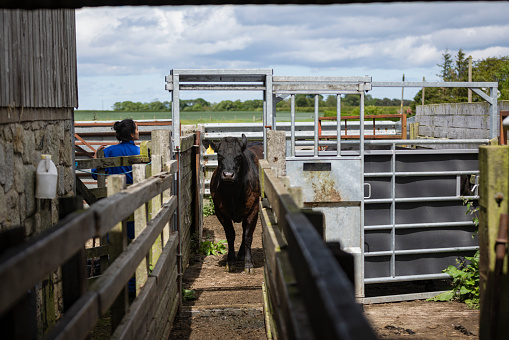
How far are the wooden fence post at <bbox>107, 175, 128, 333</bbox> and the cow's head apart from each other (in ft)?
17.4

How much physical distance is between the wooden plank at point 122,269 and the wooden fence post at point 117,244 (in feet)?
0.23

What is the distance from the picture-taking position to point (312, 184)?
7.44 metres

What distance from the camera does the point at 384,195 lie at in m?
7.53

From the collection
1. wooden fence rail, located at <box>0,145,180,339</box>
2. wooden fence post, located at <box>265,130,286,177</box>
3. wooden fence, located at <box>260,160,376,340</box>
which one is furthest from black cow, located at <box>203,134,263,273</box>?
wooden fence, located at <box>260,160,376,340</box>

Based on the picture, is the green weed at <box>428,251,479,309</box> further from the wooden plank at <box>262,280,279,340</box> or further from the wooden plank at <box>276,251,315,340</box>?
the wooden plank at <box>276,251,315,340</box>

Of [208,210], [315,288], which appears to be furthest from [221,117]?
[315,288]

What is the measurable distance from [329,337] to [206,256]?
Answer: 28.3ft

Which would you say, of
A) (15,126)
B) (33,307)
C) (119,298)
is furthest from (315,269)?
(15,126)

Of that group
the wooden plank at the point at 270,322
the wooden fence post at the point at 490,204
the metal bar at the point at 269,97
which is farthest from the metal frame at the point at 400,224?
the wooden fence post at the point at 490,204

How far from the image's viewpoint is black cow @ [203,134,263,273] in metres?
9.16

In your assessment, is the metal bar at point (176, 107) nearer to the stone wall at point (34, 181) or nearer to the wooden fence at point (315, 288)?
the stone wall at point (34, 181)

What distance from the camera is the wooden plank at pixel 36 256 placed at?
165cm

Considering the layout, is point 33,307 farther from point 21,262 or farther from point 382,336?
point 382,336

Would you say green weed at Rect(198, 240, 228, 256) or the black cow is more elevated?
the black cow
